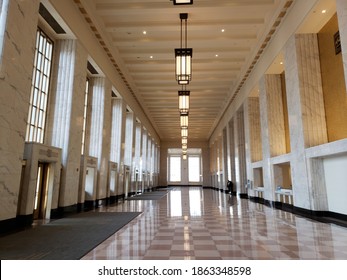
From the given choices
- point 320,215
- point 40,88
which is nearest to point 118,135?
point 40,88

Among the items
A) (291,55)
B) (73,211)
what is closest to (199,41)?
(291,55)

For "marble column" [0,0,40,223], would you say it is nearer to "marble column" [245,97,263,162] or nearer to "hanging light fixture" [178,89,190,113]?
"hanging light fixture" [178,89,190,113]

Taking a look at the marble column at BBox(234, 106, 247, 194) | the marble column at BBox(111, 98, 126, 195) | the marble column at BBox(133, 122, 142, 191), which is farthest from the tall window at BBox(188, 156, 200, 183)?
the marble column at BBox(111, 98, 126, 195)

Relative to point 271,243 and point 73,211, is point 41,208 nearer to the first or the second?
point 73,211

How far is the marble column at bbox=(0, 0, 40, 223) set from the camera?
4.80 meters

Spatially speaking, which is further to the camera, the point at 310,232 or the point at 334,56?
the point at 334,56

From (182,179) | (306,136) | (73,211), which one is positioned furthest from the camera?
(182,179)

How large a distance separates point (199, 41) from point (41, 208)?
27.5ft

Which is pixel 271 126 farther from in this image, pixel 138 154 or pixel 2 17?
pixel 138 154

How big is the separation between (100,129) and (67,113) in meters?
2.88

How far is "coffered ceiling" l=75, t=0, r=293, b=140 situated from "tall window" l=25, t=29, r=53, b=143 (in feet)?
5.80

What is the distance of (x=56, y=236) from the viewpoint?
4664 mm

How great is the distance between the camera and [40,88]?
7.56 metres

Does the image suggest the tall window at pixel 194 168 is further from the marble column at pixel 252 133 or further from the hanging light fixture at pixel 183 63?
the hanging light fixture at pixel 183 63
